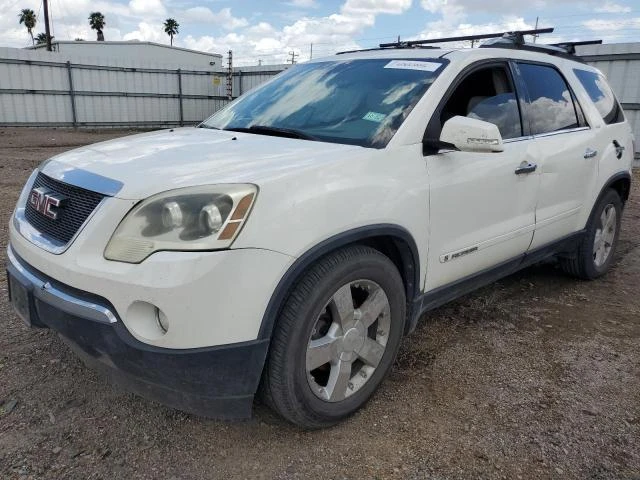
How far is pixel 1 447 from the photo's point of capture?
93.6 inches

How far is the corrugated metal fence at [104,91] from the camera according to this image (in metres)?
19.0

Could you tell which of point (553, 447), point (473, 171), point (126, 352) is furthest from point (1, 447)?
point (473, 171)

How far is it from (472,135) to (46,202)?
78.3 inches

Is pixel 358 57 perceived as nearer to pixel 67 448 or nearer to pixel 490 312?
pixel 490 312

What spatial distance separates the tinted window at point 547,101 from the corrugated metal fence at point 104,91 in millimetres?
15843

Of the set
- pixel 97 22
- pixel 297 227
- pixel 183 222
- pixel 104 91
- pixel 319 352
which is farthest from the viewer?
pixel 97 22

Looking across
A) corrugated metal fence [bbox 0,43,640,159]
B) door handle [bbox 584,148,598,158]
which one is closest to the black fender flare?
door handle [bbox 584,148,598,158]

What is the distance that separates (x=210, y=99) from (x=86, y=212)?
2236 centimetres

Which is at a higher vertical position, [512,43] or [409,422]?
[512,43]

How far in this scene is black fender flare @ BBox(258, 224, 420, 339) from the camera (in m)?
2.12

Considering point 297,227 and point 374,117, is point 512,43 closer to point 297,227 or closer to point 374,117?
point 374,117

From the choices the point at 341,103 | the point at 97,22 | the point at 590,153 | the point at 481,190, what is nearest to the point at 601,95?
the point at 590,153

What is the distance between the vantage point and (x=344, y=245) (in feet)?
7.91

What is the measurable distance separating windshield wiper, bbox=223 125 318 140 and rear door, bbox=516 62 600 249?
5.14 feet
